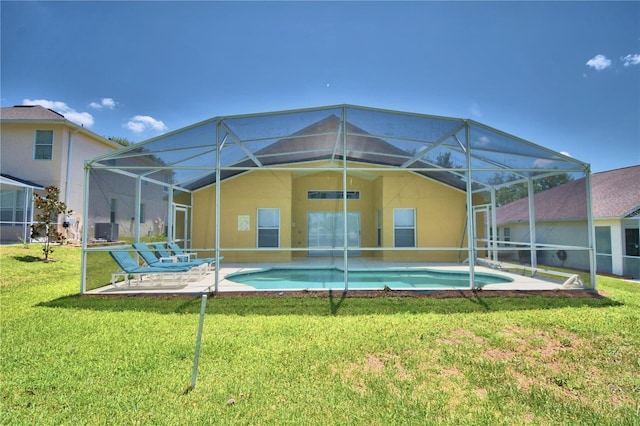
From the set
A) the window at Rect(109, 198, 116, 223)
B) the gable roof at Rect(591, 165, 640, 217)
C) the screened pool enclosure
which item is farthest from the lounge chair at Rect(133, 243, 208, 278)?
the gable roof at Rect(591, 165, 640, 217)

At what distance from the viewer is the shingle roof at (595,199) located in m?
9.05

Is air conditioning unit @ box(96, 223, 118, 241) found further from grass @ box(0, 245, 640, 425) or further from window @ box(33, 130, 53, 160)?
window @ box(33, 130, 53, 160)

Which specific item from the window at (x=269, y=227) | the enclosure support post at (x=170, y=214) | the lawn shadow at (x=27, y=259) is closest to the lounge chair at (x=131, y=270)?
the enclosure support post at (x=170, y=214)

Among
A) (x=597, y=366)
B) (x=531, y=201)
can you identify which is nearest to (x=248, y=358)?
(x=597, y=366)

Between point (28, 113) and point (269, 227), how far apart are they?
12.2 m

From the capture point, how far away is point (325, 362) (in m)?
3.50

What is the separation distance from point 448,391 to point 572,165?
672cm

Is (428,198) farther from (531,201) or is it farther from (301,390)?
(301,390)

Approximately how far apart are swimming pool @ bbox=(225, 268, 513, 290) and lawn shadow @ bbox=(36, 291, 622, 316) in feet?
4.40

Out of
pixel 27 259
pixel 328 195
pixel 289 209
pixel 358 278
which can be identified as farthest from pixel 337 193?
pixel 27 259

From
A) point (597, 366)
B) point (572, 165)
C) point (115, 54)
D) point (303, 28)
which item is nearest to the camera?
point (597, 366)

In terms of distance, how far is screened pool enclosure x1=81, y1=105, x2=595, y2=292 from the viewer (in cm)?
668

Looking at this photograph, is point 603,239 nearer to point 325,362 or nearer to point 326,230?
point 326,230

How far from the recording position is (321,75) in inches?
443
